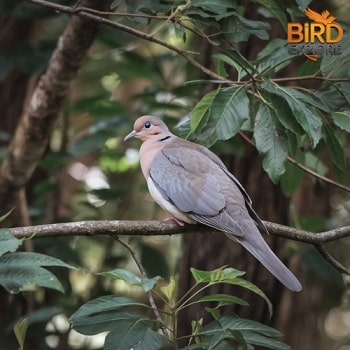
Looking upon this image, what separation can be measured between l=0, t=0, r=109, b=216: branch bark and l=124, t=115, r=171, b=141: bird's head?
0.44 m

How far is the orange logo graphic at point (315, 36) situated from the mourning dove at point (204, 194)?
66cm

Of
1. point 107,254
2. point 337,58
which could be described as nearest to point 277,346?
point 337,58

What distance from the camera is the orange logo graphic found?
3365 mm

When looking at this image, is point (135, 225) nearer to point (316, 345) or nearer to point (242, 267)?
point (242, 267)

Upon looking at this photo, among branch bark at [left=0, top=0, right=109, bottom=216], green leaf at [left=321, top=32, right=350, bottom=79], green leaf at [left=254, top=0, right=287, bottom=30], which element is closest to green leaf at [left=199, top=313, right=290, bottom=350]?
green leaf at [left=321, top=32, right=350, bottom=79]

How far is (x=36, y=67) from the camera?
5055mm

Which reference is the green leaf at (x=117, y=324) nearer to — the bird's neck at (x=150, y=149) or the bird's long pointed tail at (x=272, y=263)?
the bird's long pointed tail at (x=272, y=263)

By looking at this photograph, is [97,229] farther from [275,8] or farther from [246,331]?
[275,8]

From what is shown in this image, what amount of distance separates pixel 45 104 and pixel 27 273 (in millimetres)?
1881

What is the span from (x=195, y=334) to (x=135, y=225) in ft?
1.56

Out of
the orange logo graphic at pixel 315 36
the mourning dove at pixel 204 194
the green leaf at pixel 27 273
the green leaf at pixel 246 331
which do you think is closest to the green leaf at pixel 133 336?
the green leaf at pixel 246 331

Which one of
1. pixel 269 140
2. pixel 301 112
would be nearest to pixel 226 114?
pixel 269 140

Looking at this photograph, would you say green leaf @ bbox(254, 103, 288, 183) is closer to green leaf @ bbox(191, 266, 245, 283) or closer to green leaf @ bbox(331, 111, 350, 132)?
green leaf @ bbox(331, 111, 350, 132)

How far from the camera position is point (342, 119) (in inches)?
121
